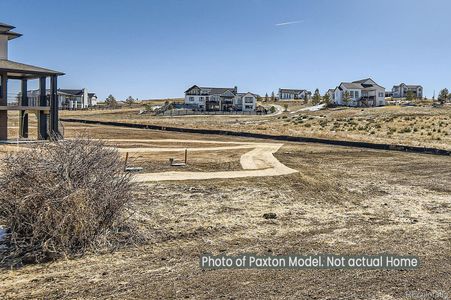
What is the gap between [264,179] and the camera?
1911 cm

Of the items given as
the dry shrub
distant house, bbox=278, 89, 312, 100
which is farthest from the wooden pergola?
distant house, bbox=278, 89, 312, 100

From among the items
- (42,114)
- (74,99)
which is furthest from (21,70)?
(74,99)

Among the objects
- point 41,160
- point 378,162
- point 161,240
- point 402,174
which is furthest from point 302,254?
point 378,162

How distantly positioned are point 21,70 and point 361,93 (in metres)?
105

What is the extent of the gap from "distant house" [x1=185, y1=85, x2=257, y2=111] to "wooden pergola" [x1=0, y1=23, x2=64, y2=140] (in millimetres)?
85359

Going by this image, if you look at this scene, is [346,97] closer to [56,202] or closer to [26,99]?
[26,99]

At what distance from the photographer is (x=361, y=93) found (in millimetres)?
123562

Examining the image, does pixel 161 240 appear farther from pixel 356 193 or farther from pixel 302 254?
pixel 356 193

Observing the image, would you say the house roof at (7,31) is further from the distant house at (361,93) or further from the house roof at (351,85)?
the house roof at (351,85)

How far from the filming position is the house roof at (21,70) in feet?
110

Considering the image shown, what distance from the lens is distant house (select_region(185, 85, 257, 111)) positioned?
400ft

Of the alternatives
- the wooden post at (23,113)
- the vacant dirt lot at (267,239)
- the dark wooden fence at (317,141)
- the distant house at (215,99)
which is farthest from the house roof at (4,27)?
the distant house at (215,99)

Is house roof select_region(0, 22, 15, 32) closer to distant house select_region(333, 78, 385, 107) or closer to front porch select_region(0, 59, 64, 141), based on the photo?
front porch select_region(0, 59, 64, 141)

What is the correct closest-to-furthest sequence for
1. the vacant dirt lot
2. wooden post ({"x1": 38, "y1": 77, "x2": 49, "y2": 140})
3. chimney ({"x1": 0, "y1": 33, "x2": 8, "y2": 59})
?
1. the vacant dirt lot
2. wooden post ({"x1": 38, "y1": 77, "x2": 49, "y2": 140})
3. chimney ({"x1": 0, "y1": 33, "x2": 8, "y2": 59})
